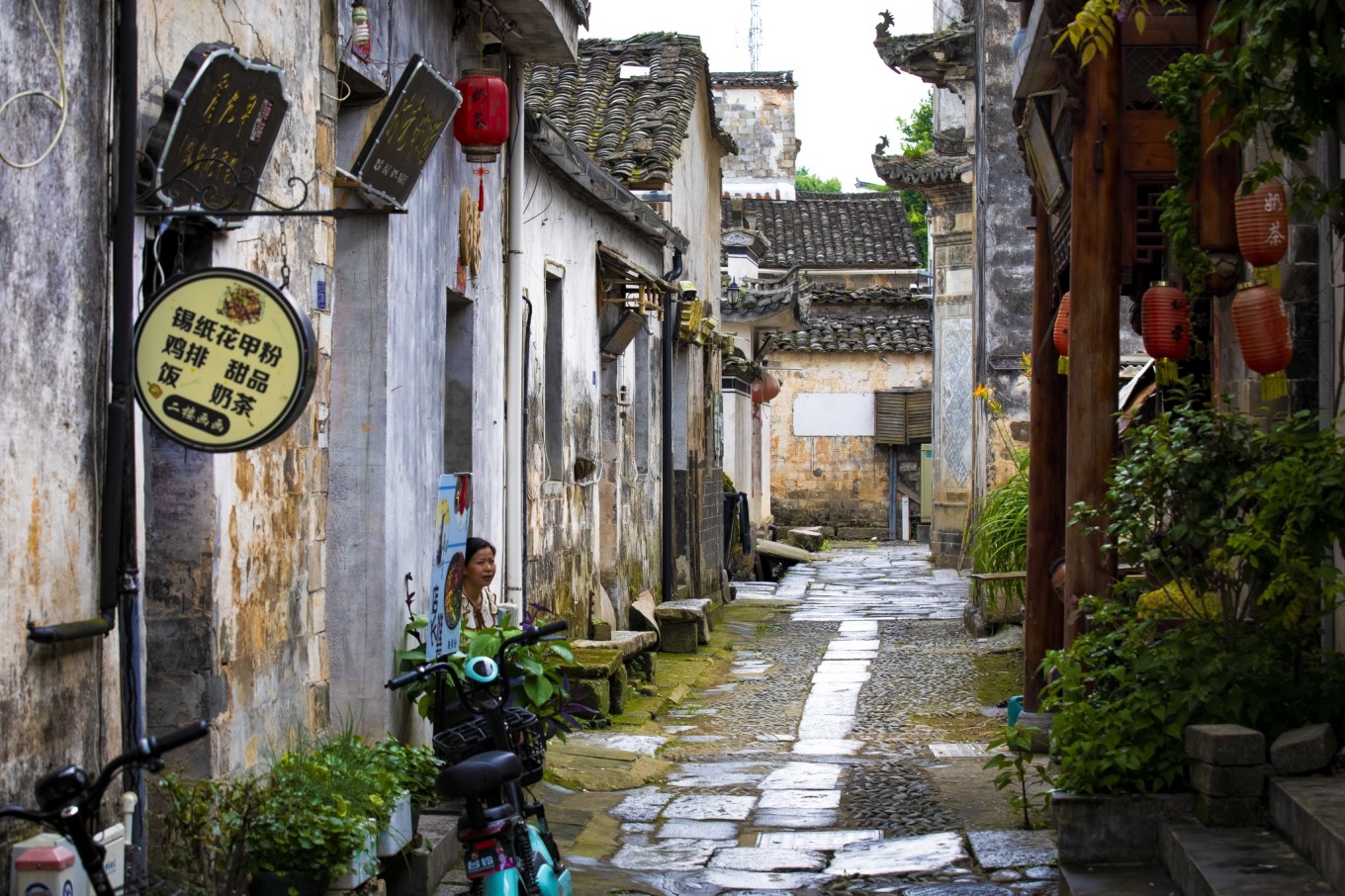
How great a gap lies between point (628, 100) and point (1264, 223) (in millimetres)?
11748

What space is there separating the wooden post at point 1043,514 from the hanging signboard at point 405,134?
4109mm

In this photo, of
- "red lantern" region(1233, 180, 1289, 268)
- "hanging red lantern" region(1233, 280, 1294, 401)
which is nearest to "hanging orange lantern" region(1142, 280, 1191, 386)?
"hanging red lantern" region(1233, 280, 1294, 401)

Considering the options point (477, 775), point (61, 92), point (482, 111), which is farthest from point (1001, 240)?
point (61, 92)

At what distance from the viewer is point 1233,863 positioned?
563 centimetres

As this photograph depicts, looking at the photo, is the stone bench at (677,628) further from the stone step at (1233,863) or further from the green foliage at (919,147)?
the green foliage at (919,147)

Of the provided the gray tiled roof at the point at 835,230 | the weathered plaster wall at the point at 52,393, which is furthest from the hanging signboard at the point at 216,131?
the gray tiled roof at the point at 835,230

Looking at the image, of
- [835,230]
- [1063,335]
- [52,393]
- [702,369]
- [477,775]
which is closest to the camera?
[52,393]

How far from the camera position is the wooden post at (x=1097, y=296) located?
327 inches

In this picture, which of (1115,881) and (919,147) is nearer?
(1115,881)

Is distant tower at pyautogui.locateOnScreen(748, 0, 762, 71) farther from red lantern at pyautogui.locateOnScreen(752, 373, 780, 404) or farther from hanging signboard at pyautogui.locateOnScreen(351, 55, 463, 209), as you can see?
Result: hanging signboard at pyautogui.locateOnScreen(351, 55, 463, 209)

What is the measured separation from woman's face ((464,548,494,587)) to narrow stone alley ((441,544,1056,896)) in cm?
126

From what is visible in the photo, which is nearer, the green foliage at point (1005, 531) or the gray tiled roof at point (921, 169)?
the green foliage at point (1005, 531)

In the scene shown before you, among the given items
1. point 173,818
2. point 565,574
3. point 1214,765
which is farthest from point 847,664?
point 173,818

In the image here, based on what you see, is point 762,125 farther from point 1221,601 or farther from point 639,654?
point 1221,601
